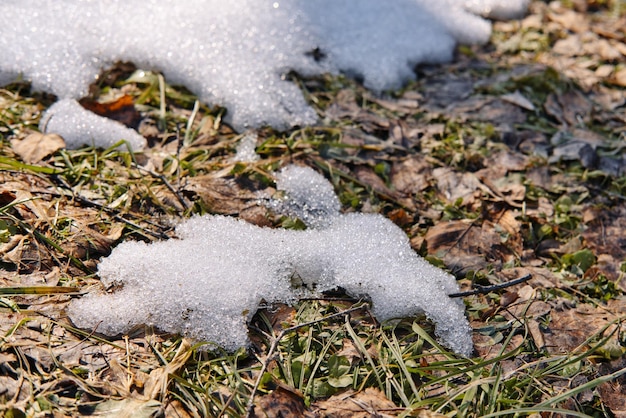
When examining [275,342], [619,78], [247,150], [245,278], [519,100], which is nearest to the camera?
[275,342]

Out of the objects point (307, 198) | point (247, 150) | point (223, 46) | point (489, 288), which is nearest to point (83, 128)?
point (247, 150)

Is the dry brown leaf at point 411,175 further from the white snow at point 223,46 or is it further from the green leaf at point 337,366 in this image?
the green leaf at point 337,366

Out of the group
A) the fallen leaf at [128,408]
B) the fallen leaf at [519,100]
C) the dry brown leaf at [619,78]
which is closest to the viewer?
the fallen leaf at [128,408]

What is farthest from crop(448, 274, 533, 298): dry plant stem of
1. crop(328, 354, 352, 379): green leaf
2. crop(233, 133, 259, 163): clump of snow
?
crop(233, 133, 259, 163): clump of snow

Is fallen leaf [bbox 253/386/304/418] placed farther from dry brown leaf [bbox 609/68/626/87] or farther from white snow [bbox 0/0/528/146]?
dry brown leaf [bbox 609/68/626/87]

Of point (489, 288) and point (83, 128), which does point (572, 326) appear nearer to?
point (489, 288)

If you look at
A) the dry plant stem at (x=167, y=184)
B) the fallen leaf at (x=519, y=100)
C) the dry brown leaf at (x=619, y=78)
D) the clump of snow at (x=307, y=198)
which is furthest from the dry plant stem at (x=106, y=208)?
the dry brown leaf at (x=619, y=78)
